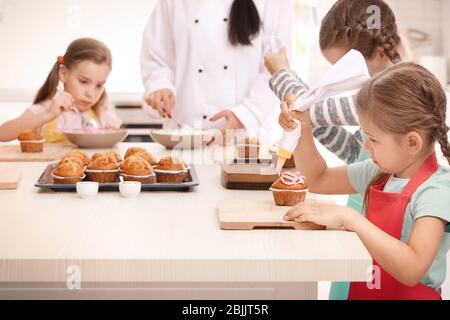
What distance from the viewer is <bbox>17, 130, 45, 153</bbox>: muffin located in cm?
202

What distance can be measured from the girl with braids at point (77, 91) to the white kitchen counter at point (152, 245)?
108 centimetres

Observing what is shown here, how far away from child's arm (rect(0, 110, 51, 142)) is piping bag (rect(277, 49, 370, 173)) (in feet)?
3.89

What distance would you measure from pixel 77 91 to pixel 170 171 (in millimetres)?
1196

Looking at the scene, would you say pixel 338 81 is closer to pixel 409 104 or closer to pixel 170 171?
pixel 409 104

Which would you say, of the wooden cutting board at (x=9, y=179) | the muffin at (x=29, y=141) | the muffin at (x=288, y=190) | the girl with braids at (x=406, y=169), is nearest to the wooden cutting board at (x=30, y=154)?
the muffin at (x=29, y=141)

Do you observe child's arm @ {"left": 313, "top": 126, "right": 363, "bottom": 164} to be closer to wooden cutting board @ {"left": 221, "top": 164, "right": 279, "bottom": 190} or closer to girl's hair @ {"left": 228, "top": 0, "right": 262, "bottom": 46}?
wooden cutting board @ {"left": 221, "top": 164, "right": 279, "bottom": 190}

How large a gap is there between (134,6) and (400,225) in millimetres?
3446

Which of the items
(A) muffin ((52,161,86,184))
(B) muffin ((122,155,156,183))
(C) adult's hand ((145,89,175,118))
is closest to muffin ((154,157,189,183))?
(B) muffin ((122,155,156,183))

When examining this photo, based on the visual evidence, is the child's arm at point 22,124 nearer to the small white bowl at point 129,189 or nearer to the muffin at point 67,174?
the muffin at point 67,174

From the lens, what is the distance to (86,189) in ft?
4.63
